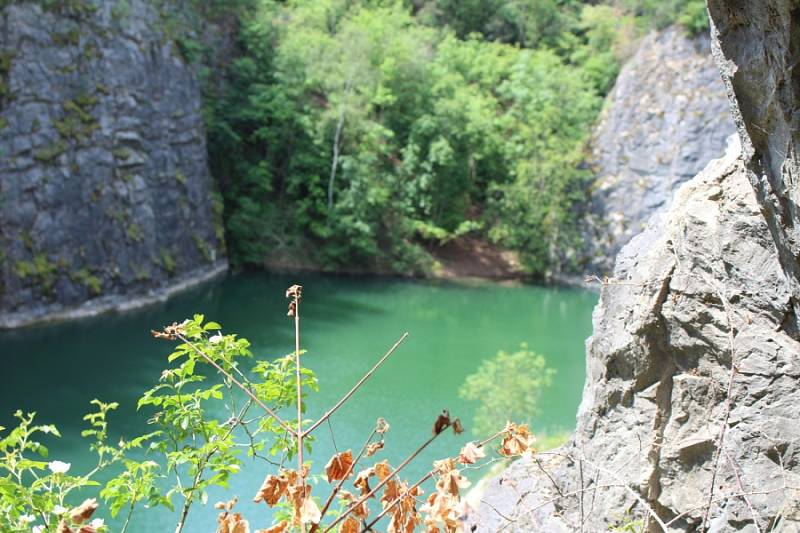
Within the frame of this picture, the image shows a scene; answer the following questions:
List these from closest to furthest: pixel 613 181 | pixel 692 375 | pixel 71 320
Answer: pixel 692 375
pixel 71 320
pixel 613 181

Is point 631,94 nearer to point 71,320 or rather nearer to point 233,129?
point 233,129

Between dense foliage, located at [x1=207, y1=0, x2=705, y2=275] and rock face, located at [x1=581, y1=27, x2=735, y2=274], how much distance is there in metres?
0.64

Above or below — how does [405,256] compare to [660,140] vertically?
below

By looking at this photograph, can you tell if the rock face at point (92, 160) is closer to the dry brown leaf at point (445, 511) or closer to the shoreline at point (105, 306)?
the shoreline at point (105, 306)

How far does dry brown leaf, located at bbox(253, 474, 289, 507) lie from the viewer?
Answer: 185cm

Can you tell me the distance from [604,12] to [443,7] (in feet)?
20.9

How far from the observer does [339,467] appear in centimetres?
191

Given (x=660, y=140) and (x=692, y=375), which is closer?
(x=692, y=375)

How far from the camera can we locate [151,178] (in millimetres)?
17578

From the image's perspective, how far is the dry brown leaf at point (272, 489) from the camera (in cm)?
185

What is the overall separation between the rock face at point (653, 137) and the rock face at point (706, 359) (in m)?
17.5

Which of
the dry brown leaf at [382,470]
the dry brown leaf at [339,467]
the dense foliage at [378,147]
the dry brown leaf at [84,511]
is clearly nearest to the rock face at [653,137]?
the dense foliage at [378,147]

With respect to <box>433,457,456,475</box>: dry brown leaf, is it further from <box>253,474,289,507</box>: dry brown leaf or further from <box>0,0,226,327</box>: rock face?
<box>0,0,226,327</box>: rock face

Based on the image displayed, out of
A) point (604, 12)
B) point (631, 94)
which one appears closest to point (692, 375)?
point (631, 94)
